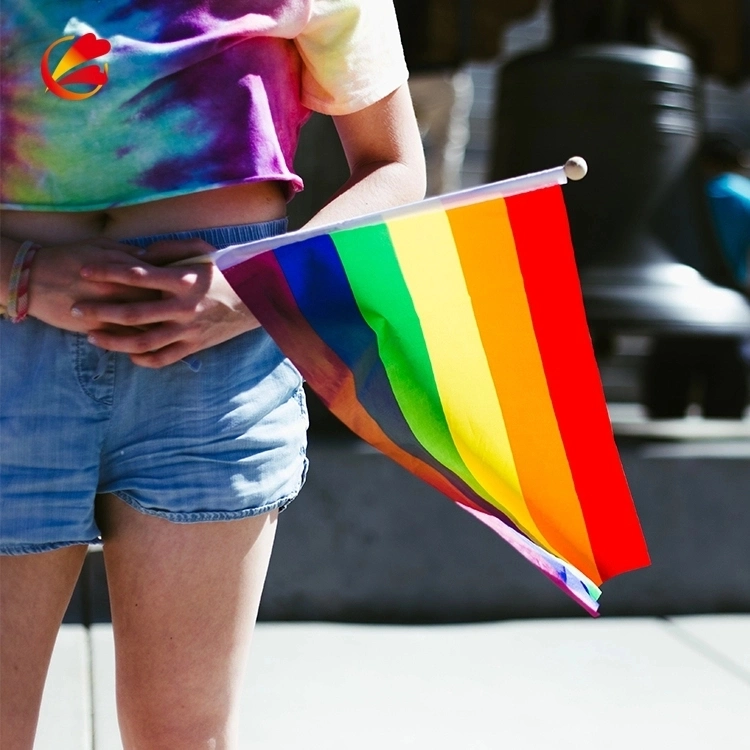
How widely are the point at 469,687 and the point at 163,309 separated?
1.91 m

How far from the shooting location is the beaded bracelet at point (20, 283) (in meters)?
1.27

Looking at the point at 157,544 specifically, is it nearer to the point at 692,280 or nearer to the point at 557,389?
the point at 557,389

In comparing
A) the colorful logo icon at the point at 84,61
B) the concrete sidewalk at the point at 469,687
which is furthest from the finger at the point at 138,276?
the concrete sidewalk at the point at 469,687

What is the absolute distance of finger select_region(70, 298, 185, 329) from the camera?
1229 mm

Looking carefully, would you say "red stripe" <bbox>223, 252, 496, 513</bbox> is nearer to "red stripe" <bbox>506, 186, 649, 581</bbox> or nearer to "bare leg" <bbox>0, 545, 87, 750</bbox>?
"red stripe" <bbox>506, 186, 649, 581</bbox>

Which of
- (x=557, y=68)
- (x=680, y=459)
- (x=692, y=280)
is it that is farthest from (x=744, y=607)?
(x=557, y=68)

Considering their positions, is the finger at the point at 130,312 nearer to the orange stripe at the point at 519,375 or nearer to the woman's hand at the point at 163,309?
the woman's hand at the point at 163,309

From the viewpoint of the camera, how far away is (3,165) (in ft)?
4.25

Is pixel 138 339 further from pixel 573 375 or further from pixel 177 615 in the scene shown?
pixel 573 375

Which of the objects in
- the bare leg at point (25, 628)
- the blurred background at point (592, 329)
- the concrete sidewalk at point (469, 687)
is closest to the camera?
the bare leg at point (25, 628)

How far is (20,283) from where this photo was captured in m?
1.27

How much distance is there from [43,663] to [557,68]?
272cm

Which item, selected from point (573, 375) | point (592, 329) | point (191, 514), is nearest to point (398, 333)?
point (573, 375)

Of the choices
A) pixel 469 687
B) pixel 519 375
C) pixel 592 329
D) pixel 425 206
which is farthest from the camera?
pixel 592 329
